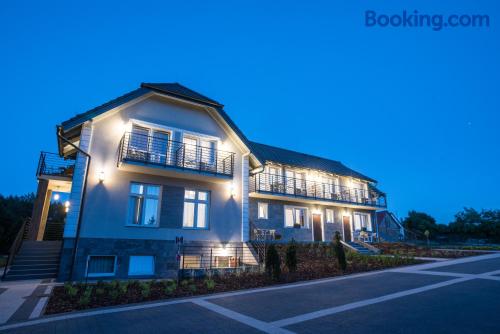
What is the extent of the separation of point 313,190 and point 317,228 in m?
3.33

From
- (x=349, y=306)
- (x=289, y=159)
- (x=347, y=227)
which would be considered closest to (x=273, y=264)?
(x=349, y=306)

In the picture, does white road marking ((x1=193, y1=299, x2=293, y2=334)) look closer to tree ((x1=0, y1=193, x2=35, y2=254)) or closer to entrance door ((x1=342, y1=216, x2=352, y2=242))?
entrance door ((x1=342, y1=216, x2=352, y2=242))

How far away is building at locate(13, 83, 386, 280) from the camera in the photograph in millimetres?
11508

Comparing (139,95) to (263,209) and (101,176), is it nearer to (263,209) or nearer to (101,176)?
(101,176)

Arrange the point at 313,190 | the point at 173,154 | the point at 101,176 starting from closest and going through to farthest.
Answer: the point at 101,176 → the point at 173,154 → the point at 313,190

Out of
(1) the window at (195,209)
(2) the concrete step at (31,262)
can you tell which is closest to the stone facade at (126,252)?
(1) the window at (195,209)

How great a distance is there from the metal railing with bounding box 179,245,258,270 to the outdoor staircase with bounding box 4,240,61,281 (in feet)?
18.2

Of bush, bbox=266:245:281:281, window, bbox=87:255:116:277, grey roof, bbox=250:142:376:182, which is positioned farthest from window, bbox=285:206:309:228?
window, bbox=87:255:116:277

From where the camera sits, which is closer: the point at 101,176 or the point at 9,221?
the point at 101,176

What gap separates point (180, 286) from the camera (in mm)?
9711

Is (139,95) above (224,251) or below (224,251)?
above

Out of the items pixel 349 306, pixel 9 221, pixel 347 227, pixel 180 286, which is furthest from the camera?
pixel 9 221

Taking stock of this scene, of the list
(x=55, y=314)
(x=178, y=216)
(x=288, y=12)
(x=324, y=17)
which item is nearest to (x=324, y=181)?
(x=178, y=216)

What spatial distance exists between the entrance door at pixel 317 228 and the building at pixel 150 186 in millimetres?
9025
